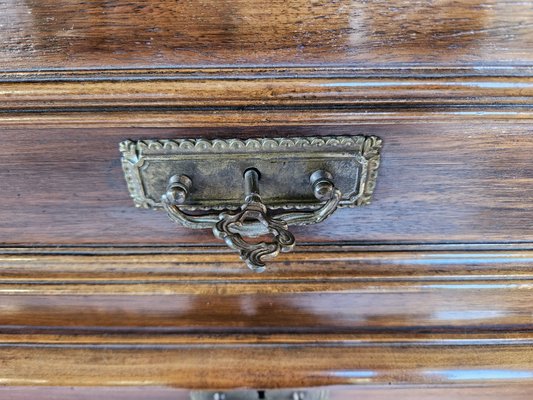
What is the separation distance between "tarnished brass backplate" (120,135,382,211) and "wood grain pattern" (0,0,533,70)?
0.19 ft

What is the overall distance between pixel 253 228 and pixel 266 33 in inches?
5.5

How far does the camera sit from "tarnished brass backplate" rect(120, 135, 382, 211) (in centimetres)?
34

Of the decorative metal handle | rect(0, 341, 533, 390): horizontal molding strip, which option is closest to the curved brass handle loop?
the decorative metal handle

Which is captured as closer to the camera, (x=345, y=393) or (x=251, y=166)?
(x=251, y=166)

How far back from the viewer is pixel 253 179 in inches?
13.8

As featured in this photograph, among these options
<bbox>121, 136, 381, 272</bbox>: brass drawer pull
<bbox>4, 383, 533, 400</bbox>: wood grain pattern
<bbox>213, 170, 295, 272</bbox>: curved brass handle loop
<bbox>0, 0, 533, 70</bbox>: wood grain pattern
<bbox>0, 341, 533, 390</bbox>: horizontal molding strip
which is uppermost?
<bbox>0, 0, 533, 70</bbox>: wood grain pattern

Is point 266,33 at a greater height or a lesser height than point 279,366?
greater

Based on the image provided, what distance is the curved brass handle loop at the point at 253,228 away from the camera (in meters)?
0.33

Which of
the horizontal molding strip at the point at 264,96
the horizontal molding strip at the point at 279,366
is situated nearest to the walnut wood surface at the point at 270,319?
the horizontal molding strip at the point at 279,366

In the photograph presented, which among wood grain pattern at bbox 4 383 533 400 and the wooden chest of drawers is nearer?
the wooden chest of drawers

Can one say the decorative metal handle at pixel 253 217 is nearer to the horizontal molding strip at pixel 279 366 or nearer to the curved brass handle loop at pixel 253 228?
the curved brass handle loop at pixel 253 228

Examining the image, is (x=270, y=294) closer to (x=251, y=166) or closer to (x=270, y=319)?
(x=270, y=319)

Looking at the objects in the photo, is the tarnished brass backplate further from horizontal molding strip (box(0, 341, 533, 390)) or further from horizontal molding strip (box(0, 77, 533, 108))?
horizontal molding strip (box(0, 341, 533, 390))

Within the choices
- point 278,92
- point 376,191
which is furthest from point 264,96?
point 376,191
